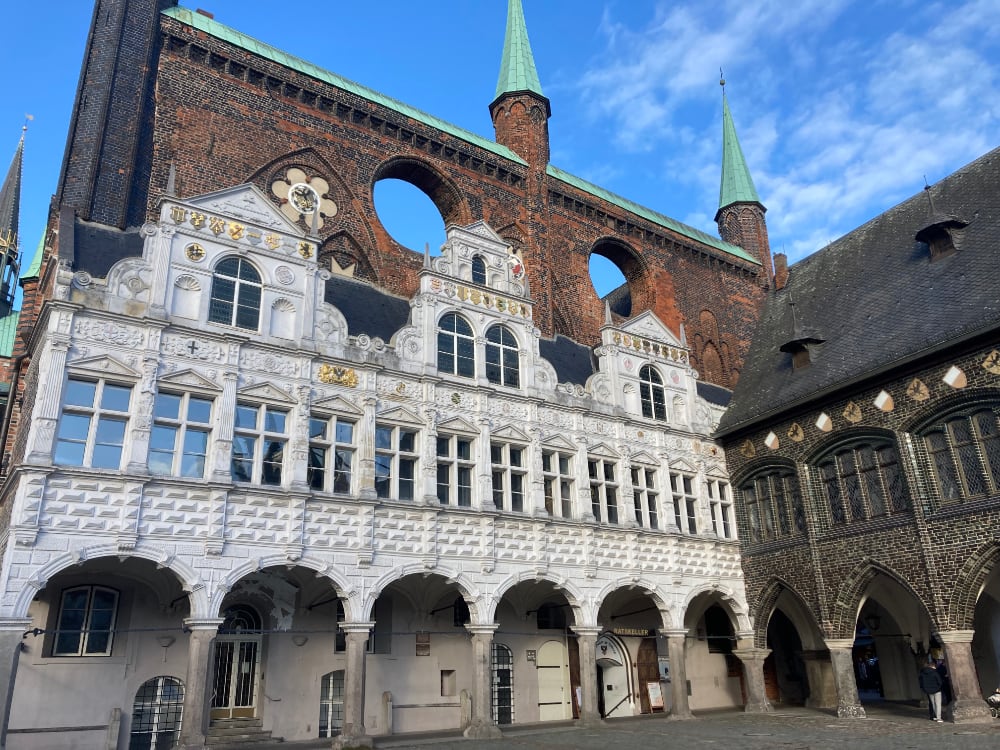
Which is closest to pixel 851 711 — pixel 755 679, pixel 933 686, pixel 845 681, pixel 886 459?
pixel 845 681

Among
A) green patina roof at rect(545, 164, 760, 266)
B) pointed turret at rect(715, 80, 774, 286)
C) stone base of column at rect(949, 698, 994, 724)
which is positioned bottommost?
stone base of column at rect(949, 698, 994, 724)

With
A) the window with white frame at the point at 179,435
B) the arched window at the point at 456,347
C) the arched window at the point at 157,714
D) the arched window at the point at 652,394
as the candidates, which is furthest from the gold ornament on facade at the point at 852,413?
the arched window at the point at 157,714

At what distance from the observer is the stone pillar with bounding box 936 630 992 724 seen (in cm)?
1662

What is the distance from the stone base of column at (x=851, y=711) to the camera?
60.8 feet

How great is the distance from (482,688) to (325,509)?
4884 mm

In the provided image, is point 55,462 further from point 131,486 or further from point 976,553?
point 976,553

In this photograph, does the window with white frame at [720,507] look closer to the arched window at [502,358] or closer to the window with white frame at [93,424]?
the arched window at [502,358]

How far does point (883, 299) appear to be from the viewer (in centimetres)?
2209

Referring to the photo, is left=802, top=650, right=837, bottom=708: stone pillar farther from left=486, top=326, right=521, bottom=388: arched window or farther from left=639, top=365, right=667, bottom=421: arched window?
left=486, top=326, right=521, bottom=388: arched window

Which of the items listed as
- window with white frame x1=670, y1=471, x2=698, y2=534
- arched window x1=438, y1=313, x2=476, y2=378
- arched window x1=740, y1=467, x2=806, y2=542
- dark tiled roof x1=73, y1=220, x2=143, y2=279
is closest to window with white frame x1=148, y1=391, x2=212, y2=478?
dark tiled roof x1=73, y1=220, x2=143, y2=279

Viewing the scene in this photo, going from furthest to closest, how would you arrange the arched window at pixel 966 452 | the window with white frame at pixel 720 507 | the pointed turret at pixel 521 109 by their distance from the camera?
the pointed turret at pixel 521 109, the window with white frame at pixel 720 507, the arched window at pixel 966 452

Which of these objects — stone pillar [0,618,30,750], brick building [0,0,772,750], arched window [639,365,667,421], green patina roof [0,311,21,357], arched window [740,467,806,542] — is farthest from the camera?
green patina roof [0,311,21,357]

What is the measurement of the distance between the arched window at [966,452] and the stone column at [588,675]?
27.5 feet

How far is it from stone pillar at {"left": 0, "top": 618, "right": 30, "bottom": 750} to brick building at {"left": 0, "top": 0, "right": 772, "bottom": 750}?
0.05 meters
